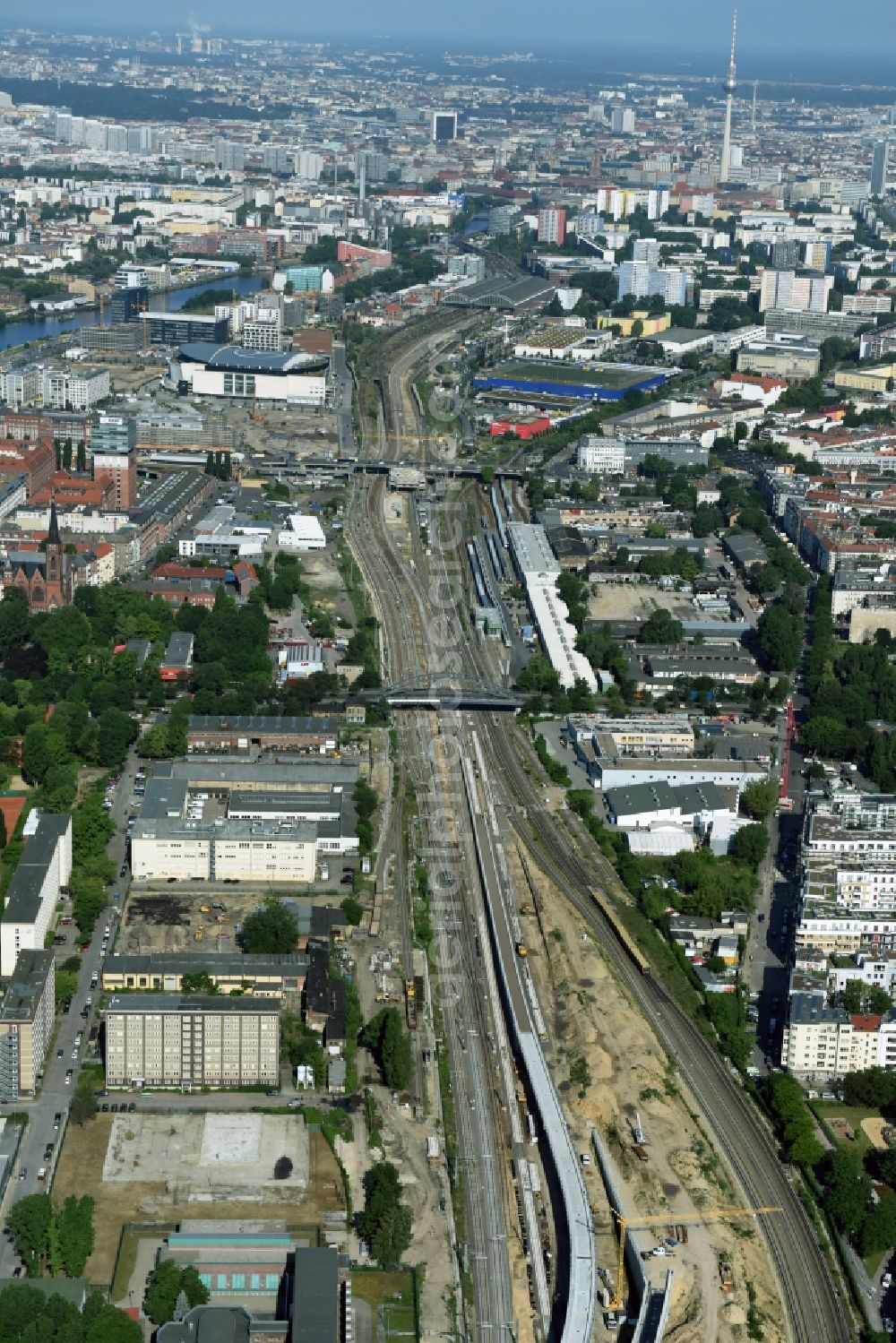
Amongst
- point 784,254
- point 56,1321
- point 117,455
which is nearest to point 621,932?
point 56,1321

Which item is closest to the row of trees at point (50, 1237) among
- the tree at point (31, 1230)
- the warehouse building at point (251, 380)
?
the tree at point (31, 1230)

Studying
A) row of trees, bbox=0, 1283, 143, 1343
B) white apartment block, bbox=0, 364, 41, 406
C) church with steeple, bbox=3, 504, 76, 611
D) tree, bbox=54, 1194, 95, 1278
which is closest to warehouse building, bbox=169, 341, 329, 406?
white apartment block, bbox=0, 364, 41, 406

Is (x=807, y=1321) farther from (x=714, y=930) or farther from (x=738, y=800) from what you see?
(x=738, y=800)

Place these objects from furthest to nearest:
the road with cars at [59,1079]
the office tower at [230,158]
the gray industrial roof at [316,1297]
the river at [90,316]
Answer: the office tower at [230,158]
the river at [90,316]
the road with cars at [59,1079]
the gray industrial roof at [316,1297]

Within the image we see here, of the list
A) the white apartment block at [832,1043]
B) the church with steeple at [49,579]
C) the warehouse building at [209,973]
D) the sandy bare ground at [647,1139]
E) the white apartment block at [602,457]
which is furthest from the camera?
the white apartment block at [602,457]

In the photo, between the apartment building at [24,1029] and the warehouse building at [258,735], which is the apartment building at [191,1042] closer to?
the apartment building at [24,1029]

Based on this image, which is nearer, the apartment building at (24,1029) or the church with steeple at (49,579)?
the apartment building at (24,1029)

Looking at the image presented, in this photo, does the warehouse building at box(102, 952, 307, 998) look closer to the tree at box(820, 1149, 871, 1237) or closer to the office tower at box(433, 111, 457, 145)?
the tree at box(820, 1149, 871, 1237)
